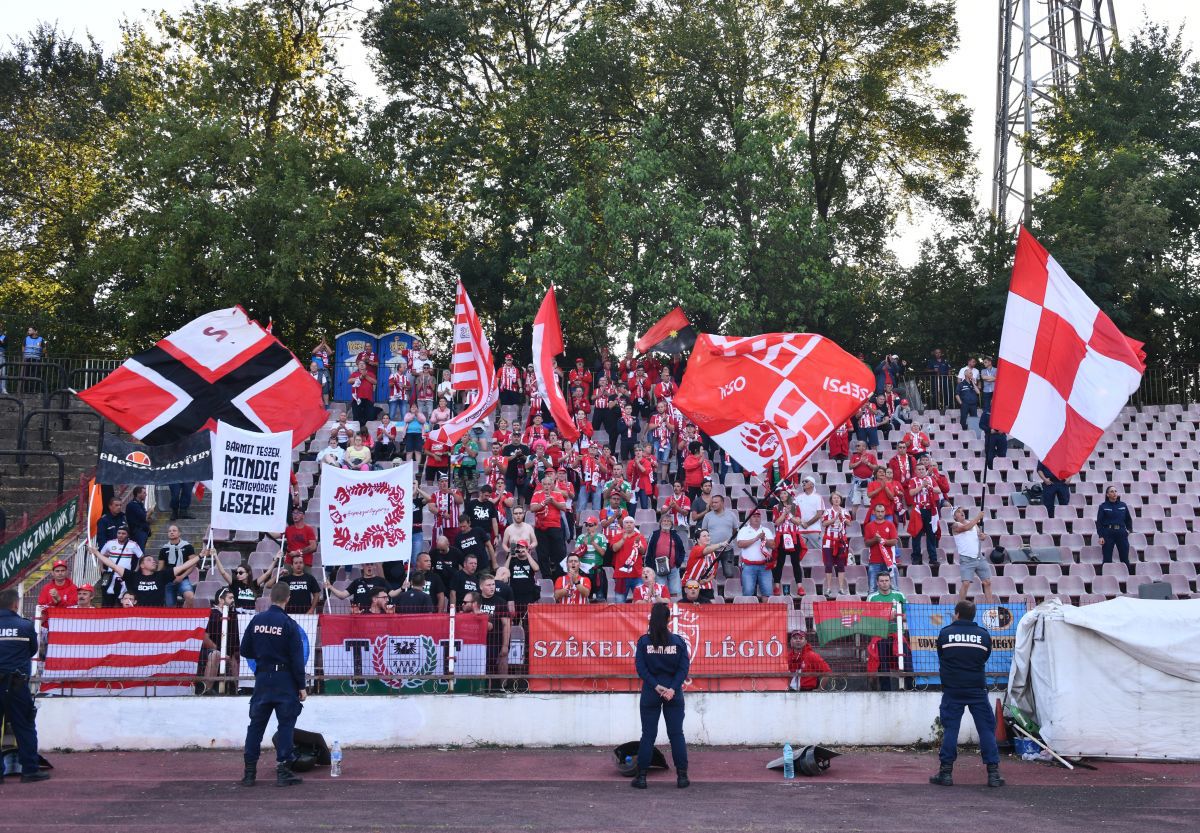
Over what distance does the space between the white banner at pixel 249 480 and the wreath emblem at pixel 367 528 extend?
631mm

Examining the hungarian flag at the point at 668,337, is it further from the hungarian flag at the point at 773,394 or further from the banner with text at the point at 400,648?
the banner with text at the point at 400,648

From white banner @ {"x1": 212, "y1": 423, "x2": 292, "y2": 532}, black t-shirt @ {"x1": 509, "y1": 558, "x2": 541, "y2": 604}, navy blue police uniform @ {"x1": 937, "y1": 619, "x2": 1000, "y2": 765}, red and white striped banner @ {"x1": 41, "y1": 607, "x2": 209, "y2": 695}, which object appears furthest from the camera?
black t-shirt @ {"x1": 509, "y1": 558, "x2": 541, "y2": 604}

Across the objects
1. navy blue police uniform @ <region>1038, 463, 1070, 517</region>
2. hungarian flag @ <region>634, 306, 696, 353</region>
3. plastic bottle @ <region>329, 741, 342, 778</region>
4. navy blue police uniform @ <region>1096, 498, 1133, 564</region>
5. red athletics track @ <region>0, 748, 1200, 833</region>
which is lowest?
red athletics track @ <region>0, 748, 1200, 833</region>

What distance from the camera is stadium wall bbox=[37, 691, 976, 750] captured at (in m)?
13.4

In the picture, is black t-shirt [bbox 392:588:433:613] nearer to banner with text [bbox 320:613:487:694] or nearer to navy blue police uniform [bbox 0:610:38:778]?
banner with text [bbox 320:613:487:694]

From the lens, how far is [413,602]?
14461 millimetres

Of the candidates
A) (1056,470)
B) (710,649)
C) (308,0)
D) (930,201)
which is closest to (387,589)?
(710,649)

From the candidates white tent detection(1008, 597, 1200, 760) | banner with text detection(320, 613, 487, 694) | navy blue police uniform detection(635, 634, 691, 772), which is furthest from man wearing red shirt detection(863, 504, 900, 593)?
navy blue police uniform detection(635, 634, 691, 772)

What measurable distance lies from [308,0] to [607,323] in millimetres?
16272

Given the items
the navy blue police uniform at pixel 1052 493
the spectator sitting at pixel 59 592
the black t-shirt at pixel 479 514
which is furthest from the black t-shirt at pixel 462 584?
the navy blue police uniform at pixel 1052 493

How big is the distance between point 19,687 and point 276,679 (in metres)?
2.46

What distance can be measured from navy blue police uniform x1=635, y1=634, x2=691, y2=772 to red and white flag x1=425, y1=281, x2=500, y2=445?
793 centimetres

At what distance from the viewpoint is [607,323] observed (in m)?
32.1

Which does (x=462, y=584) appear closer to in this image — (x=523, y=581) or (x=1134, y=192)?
(x=523, y=581)
